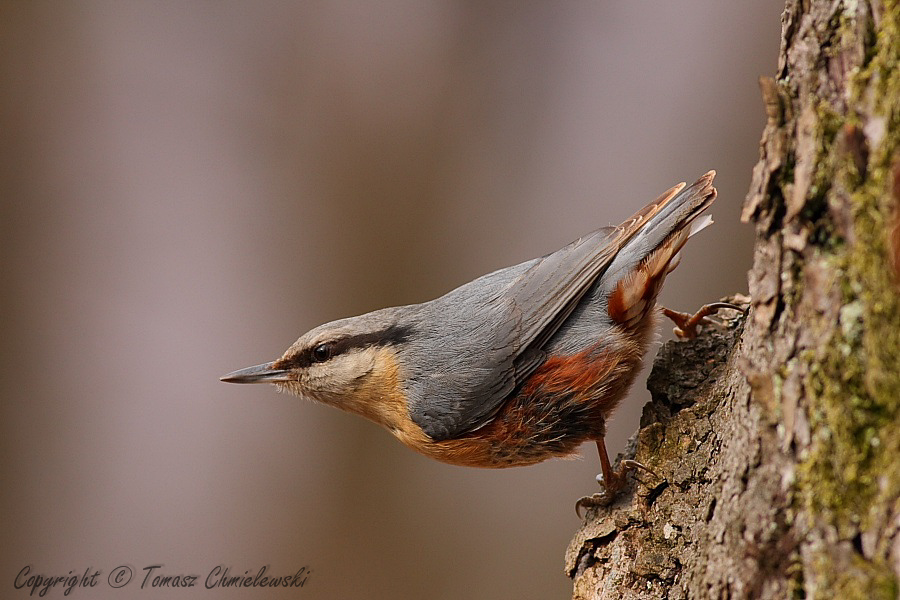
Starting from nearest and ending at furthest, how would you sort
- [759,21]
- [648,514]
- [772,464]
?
1. [772,464]
2. [648,514]
3. [759,21]

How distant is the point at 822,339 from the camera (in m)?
1.28

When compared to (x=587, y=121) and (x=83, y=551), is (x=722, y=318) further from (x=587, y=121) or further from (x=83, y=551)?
(x=83, y=551)

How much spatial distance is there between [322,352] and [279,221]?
2.38 metres

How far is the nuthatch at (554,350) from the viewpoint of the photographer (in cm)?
234

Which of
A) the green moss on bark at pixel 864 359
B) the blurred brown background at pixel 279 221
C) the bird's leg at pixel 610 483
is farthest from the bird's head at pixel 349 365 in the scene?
the blurred brown background at pixel 279 221

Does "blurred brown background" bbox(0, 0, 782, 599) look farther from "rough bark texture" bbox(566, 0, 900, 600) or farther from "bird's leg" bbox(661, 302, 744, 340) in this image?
"rough bark texture" bbox(566, 0, 900, 600)

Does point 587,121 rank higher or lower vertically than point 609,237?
higher

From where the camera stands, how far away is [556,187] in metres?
5.09

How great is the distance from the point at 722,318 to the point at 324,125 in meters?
3.14

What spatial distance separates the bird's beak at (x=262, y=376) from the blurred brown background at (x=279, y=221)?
83.1 inches

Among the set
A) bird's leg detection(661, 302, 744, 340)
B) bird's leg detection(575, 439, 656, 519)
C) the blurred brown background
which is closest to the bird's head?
bird's leg detection(575, 439, 656, 519)

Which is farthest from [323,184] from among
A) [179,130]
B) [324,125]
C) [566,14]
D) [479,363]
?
[479,363]

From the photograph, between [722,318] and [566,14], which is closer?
[722,318]

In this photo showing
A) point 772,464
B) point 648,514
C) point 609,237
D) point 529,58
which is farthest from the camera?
point 529,58
